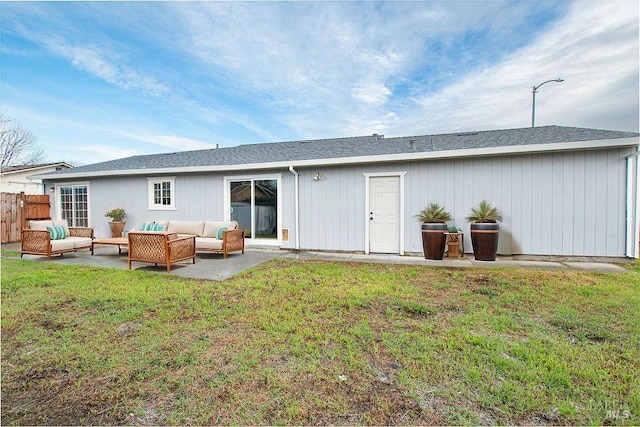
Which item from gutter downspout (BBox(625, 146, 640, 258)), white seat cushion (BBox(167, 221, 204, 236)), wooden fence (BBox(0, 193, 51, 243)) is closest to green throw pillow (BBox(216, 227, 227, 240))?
white seat cushion (BBox(167, 221, 204, 236))

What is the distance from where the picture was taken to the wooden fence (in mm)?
9883

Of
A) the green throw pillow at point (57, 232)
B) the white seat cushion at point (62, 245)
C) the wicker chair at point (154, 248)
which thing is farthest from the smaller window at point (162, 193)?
the wicker chair at point (154, 248)

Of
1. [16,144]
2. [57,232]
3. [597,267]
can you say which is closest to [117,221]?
[57,232]

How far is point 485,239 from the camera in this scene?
6.38 m

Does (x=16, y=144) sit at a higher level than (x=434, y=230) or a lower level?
higher

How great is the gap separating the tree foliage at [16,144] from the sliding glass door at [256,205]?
73.6 ft

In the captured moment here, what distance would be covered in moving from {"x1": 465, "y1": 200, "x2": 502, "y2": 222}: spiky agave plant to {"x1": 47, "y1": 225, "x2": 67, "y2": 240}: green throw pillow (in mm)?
9963

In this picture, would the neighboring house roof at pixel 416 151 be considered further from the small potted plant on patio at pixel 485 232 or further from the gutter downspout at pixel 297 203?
the small potted plant on patio at pixel 485 232

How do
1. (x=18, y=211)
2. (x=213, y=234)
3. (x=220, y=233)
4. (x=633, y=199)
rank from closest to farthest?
(x=633, y=199)
(x=220, y=233)
(x=213, y=234)
(x=18, y=211)

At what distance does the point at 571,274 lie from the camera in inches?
206

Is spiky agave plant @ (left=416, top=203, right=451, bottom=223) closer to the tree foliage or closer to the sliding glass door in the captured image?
the sliding glass door

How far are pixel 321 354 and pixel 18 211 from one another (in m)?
13.1

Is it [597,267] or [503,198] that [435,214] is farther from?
[597,267]

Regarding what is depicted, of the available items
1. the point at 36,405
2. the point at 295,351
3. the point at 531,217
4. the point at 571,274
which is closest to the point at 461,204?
the point at 531,217
